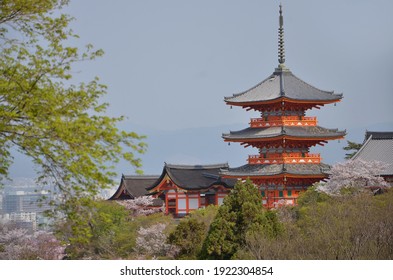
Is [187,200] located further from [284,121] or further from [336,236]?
[336,236]

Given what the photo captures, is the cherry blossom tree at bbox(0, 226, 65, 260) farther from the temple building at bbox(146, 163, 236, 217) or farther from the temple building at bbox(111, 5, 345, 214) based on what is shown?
the temple building at bbox(111, 5, 345, 214)

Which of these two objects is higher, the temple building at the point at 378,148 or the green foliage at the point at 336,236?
the temple building at the point at 378,148

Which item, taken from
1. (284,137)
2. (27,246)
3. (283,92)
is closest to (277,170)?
(284,137)

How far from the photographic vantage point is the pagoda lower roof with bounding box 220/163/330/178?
3109cm

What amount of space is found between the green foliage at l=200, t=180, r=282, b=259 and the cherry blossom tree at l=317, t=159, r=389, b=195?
5752 millimetres

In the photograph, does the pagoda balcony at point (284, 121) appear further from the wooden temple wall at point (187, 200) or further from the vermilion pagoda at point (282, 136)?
the wooden temple wall at point (187, 200)

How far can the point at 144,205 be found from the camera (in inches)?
1347

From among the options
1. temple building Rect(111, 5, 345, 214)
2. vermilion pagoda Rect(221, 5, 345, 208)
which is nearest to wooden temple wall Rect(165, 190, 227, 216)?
temple building Rect(111, 5, 345, 214)

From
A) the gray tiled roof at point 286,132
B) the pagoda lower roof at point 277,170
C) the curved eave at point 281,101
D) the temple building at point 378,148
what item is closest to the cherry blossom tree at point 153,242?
the pagoda lower roof at point 277,170

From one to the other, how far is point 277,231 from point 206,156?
214 ft

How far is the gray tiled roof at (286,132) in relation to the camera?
31922mm

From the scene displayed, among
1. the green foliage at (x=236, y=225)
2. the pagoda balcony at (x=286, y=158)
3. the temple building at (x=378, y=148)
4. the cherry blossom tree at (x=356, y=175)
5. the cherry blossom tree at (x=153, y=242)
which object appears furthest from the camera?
the pagoda balcony at (x=286, y=158)

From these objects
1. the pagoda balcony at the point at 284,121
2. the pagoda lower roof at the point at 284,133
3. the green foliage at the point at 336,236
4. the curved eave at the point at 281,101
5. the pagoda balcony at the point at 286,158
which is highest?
the curved eave at the point at 281,101
